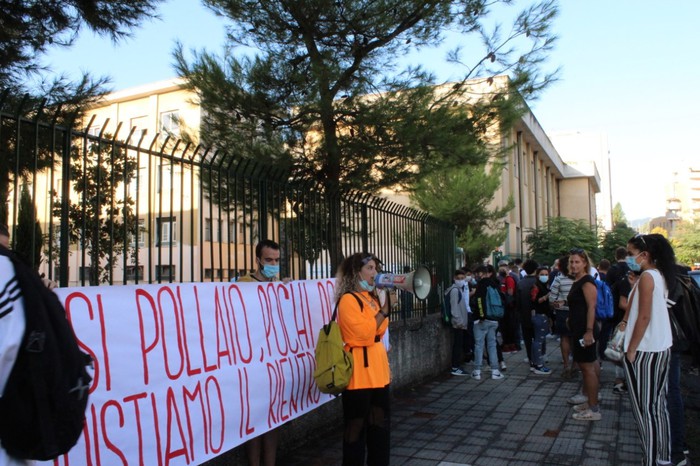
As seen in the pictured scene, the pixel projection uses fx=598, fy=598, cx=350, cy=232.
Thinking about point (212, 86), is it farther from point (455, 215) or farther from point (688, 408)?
point (455, 215)

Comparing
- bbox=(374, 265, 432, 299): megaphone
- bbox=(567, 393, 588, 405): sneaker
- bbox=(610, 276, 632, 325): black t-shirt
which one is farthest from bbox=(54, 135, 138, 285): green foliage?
bbox=(610, 276, 632, 325): black t-shirt

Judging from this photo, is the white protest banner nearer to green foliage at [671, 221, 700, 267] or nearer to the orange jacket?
the orange jacket

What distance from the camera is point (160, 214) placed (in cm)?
400

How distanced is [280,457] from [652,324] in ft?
11.0

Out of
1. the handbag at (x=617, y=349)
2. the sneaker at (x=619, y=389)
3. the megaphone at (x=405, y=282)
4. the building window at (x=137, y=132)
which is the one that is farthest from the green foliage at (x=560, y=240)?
A: the megaphone at (x=405, y=282)

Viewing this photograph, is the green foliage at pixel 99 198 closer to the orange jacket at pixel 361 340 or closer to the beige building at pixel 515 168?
the orange jacket at pixel 361 340

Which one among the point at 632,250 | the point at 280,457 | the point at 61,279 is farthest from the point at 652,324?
the point at 61,279

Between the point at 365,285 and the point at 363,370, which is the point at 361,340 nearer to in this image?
the point at 363,370

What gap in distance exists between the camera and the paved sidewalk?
5.39 m

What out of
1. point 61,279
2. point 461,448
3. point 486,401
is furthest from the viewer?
point 486,401

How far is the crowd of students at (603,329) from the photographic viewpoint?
182 inches

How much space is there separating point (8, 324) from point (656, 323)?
4.45 meters

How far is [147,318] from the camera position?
145 inches

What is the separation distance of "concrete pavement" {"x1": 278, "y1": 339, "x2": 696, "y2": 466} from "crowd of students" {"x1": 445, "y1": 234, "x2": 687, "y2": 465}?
361mm
